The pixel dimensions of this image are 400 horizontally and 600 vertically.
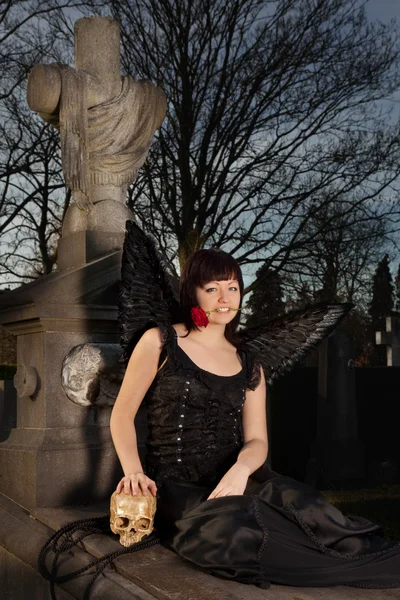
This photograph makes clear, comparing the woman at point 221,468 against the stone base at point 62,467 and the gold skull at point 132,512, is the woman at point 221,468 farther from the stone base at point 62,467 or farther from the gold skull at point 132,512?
the stone base at point 62,467

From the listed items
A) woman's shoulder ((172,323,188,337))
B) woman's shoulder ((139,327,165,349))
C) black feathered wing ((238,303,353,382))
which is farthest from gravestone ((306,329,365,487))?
woman's shoulder ((139,327,165,349))

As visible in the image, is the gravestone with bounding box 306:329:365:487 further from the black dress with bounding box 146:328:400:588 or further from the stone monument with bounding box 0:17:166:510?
the black dress with bounding box 146:328:400:588

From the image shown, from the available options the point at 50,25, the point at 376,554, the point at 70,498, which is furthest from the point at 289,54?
the point at 376,554

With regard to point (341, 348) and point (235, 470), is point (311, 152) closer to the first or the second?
point (341, 348)

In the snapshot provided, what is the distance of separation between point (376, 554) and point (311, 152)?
1341cm

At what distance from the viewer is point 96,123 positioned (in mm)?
4906

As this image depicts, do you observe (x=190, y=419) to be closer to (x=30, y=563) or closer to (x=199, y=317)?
(x=199, y=317)

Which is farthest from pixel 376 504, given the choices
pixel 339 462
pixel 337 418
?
pixel 337 418

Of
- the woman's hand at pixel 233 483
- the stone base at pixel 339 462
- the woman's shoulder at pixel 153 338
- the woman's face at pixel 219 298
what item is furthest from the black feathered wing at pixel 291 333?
the stone base at pixel 339 462

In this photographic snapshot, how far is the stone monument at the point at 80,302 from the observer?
14.2 ft

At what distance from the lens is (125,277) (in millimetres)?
3682

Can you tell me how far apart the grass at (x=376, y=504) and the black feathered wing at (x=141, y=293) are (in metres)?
2.95

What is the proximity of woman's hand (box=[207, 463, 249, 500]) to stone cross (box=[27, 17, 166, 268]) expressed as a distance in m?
1.99

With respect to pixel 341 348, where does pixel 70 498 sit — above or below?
below
